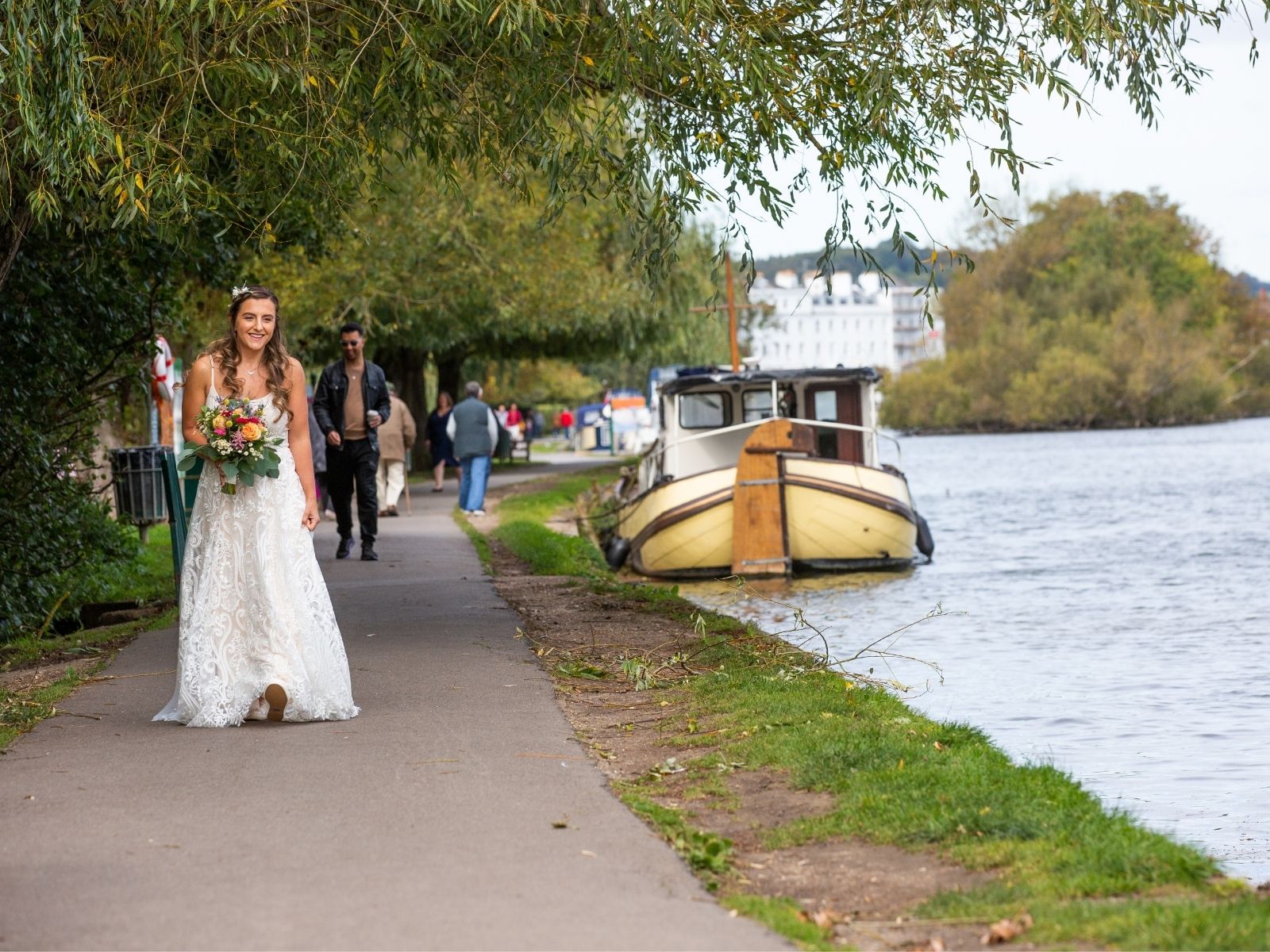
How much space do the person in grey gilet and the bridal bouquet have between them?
16.3 meters

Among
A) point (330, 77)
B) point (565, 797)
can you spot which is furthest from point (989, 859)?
point (330, 77)

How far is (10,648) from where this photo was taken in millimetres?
12750

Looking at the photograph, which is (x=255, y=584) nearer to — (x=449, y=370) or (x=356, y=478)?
(x=356, y=478)

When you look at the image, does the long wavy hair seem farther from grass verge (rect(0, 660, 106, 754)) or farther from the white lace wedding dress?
grass verge (rect(0, 660, 106, 754))

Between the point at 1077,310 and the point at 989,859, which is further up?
the point at 1077,310

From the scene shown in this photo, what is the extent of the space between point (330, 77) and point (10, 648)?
17.6 ft

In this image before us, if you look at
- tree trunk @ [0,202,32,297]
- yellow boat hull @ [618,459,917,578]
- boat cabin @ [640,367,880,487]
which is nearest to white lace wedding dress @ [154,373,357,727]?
tree trunk @ [0,202,32,297]

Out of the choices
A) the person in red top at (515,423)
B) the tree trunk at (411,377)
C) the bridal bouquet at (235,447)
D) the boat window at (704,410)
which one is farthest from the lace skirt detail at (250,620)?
the person in red top at (515,423)

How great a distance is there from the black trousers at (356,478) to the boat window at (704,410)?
1023cm

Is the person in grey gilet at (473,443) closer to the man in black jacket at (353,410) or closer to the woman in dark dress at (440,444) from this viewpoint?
the woman in dark dress at (440,444)

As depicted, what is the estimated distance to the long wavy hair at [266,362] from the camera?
28.0 feet

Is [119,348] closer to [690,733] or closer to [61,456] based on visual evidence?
[61,456]

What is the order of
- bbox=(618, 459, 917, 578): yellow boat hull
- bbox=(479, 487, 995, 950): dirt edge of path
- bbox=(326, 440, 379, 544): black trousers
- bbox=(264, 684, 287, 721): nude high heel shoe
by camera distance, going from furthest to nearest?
1. bbox=(618, 459, 917, 578): yellow boat hull
2. bbox=(326, 440, 379, 544): black trousers
3. bbox=(264, 684, 287, 721): nude high heel shoe
4. bbox=(479, 487, 995, 950): dirt edge of path

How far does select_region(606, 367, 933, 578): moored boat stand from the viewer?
926 inches
